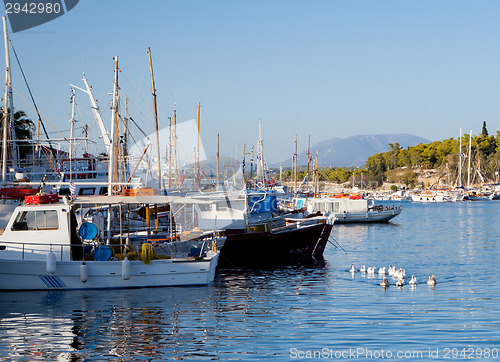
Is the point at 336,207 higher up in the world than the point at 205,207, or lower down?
lower down

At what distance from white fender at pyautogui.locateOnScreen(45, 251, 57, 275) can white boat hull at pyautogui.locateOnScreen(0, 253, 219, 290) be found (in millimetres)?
366

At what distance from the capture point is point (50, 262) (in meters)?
25.4

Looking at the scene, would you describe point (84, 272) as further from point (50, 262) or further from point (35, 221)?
point (35, 221)

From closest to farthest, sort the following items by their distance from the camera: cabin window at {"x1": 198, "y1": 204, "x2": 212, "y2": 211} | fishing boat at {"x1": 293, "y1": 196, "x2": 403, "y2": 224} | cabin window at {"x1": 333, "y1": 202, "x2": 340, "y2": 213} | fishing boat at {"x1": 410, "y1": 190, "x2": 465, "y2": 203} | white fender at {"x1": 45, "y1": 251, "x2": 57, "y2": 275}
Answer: white fender at {"x1": 45, "y1": 251, "x2": 57, "y2": 275} → cabin window at {"x1": 198, "y1": 204, "x2": 212, "y2": 211} → fishing boat at {"x1": 293, "y1": 196, "x2": 403, "y2": 224} → cabin window at {"x1": 333, "y1": 202, "x2": 340, "y2": 213} → fishing boat at {"x1": 410, "y1": 190, "x2": 465, "y2": 203}

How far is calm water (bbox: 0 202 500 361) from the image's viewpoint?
59.0 feet

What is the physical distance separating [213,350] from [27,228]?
11.8 m

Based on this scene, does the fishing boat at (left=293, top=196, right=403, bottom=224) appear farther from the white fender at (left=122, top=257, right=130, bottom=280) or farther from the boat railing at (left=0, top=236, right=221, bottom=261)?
the white fender at (left=122, top=257, right=130, bottom=280)

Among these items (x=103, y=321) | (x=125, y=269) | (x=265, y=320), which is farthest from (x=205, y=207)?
(x=103, y=321)

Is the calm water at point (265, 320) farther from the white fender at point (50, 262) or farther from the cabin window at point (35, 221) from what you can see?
the cabin window at point (35, 221)

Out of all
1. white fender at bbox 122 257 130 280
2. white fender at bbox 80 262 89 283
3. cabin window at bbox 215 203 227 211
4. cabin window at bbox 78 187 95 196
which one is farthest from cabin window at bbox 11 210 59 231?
cabin window at bbox 78 187 95 196

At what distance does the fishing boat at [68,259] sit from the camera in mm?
25969

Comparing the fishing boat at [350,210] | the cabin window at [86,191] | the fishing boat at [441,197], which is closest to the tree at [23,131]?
the cabin window at [86,191]

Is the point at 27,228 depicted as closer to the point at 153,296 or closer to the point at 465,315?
the point at 153,296

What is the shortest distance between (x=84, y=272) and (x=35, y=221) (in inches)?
115
